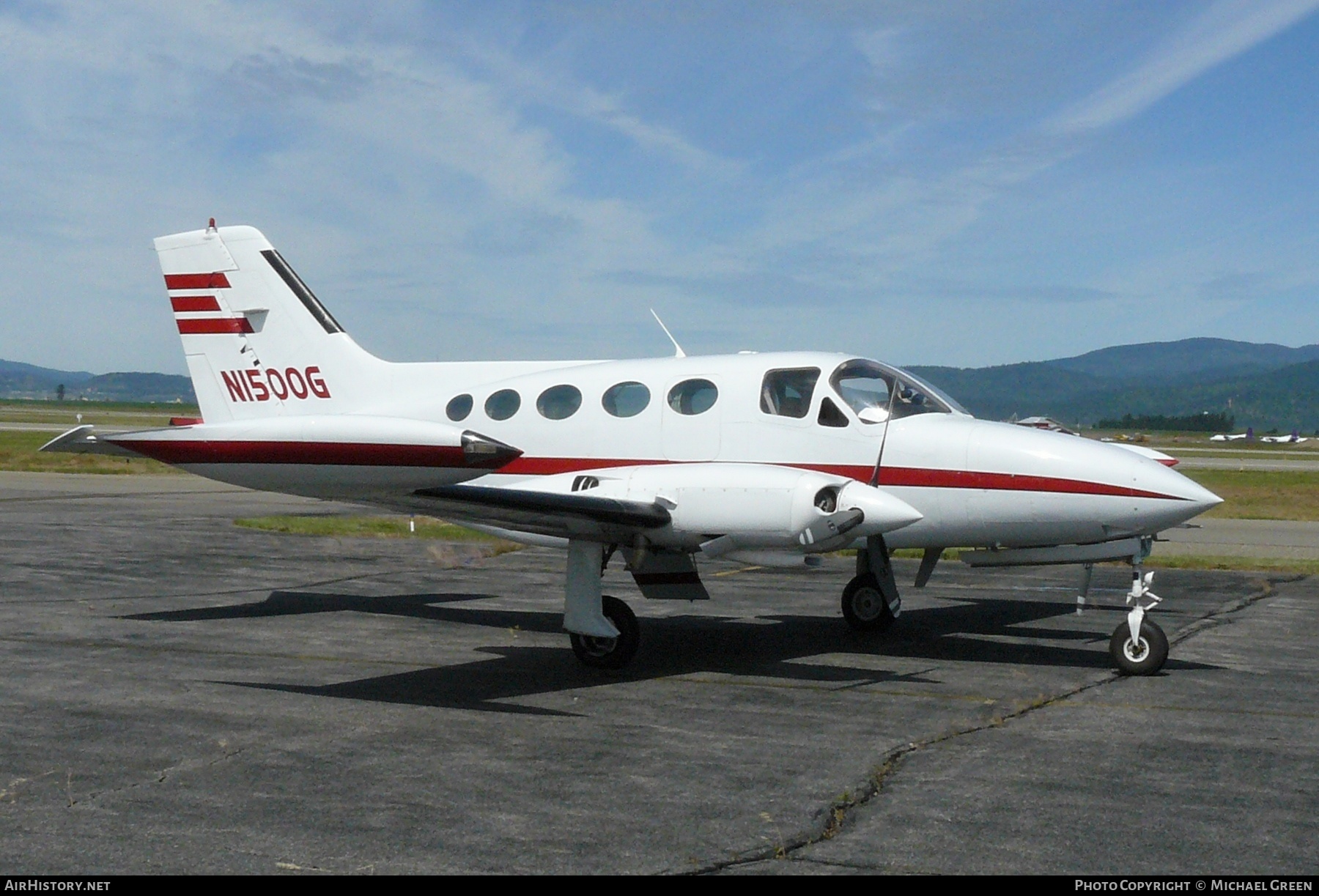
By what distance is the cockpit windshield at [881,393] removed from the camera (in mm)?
12016

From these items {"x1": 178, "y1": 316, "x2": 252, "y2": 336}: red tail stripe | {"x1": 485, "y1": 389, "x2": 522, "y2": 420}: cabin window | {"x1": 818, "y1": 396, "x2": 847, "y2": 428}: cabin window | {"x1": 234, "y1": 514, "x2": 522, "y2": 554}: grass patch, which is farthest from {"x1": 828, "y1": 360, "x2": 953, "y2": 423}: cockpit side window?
{"x1": 234, "y1": 514, "x2": 522, "y2": 554}: grass patch

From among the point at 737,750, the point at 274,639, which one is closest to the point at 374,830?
the point at 737,750

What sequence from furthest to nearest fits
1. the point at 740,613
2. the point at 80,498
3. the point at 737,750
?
1. the point at 80,498
2. the point at 740,613
3. the point at 737,750

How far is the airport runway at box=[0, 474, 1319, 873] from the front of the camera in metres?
6.38

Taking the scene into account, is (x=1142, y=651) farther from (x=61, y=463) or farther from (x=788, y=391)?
(x=61, y=463)

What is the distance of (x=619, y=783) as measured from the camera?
7613 mm

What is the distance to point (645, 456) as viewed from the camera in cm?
1246

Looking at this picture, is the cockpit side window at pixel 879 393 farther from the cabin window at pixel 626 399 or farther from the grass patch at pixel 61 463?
the grass patch at pixel 61 463

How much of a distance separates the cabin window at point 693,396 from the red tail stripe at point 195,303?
6079 mm

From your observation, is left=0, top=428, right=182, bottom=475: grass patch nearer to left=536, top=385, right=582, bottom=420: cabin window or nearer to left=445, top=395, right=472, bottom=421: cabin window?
left=445, top=395, right=472, bottom=421: cabin window

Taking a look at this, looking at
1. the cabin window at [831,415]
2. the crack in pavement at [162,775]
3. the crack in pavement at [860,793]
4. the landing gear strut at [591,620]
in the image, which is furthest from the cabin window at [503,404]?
the crack in pavement at [860,793]

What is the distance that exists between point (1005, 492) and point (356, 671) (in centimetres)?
627
